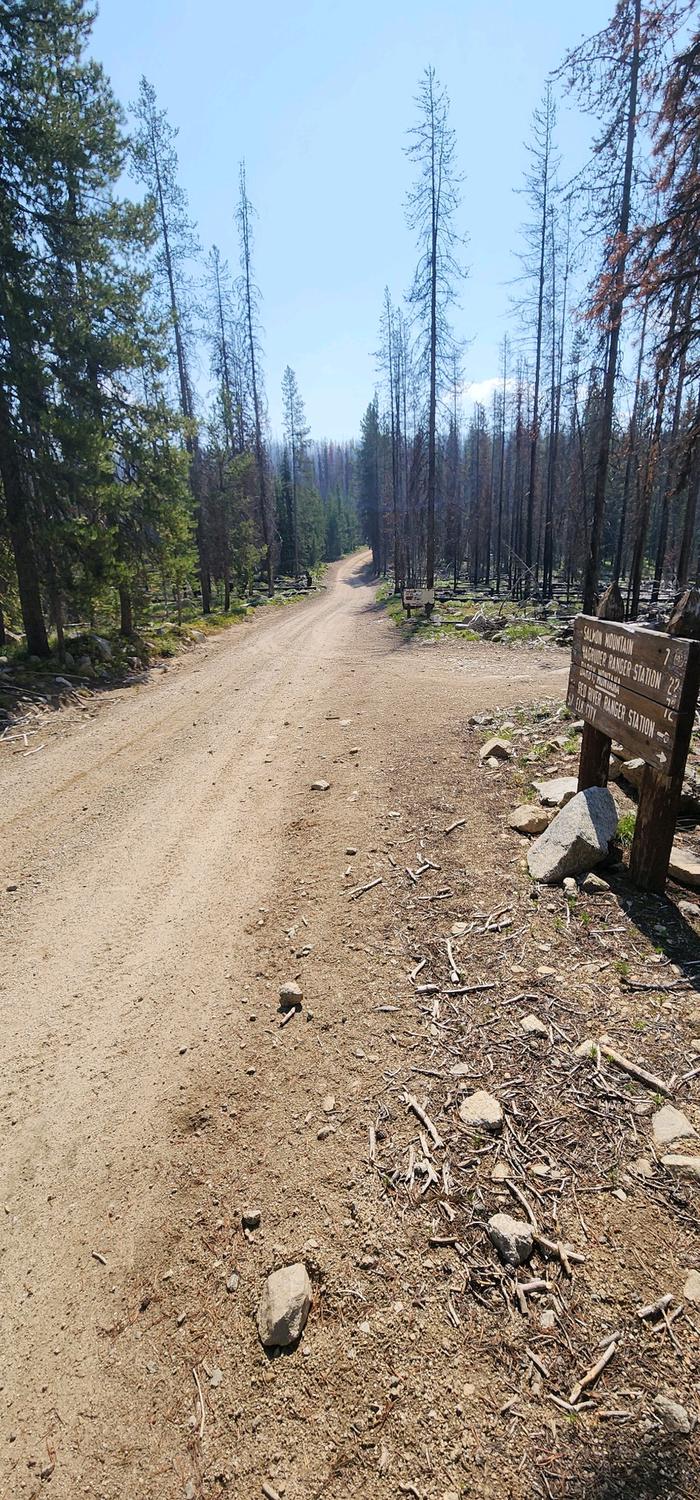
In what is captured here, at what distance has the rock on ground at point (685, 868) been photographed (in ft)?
14.0

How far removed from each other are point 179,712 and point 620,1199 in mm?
9584

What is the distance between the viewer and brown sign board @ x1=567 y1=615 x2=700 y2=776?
148 inches

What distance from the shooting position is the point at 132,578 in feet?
48.0

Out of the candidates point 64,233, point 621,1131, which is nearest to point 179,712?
point 621,1131

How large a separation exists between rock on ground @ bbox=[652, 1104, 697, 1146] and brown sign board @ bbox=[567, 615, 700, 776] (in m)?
1.92

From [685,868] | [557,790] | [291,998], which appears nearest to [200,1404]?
[291,998]

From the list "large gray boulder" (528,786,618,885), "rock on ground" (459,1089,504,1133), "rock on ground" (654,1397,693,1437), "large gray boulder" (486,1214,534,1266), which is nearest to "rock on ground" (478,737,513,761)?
"large gray boulder" (528,786,618,885)

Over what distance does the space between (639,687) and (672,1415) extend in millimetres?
3482

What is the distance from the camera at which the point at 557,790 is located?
5703 millimetres

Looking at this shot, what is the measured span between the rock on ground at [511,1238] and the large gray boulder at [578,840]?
2.42 m

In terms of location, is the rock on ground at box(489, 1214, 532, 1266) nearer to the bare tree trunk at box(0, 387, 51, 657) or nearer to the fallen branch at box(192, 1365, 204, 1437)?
the fallen branch at box(192, 1365, 204, 1437)

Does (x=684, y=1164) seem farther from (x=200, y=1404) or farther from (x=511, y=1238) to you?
(x=200, y=1404)

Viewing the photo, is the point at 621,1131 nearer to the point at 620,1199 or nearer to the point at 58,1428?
the point at 620,1199

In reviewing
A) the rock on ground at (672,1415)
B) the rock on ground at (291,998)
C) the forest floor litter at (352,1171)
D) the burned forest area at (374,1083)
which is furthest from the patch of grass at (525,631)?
the rock on ground at (672,1415)
